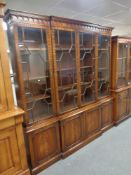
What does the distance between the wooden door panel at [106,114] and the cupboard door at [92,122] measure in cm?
17

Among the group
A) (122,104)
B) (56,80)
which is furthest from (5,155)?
(122,104)

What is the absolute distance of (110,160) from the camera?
2.30 m

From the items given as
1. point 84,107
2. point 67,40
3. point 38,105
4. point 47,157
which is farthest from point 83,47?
point 47,157

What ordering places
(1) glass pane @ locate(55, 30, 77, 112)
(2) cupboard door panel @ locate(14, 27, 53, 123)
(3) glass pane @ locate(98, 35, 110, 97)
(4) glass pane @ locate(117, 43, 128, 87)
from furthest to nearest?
(4) glass pane @ locate(117, 43, 128, 87) < (3) glass pane @ locate(98, 35, 110, 97) < (1) glass pane @ locate(55, 30, 77, 112) < (2) cupboard door panel @ locate(14, 27, 53, 123)

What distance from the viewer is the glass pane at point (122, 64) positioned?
3.32 metres

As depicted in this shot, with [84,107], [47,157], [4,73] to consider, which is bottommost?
[47,157]

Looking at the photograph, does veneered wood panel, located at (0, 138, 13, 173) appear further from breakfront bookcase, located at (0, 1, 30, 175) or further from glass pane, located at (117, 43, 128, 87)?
glass pane, located at (117, 43, 128, 87)

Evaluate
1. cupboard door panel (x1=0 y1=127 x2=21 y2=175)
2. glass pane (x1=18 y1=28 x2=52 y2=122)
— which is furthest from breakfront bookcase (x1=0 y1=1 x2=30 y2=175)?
glass pane (x1=18 y1=28 x2=52 y2=122)

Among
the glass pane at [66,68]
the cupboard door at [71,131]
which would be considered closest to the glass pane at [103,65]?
the glass pane at [66,68]

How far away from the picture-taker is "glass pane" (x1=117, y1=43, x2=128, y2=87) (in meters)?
3.32

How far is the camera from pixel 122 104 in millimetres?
3525

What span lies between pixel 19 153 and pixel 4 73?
108 cm

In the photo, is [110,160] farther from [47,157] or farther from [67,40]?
[67,40]

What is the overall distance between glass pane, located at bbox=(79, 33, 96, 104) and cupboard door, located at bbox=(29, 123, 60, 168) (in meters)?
0.86
